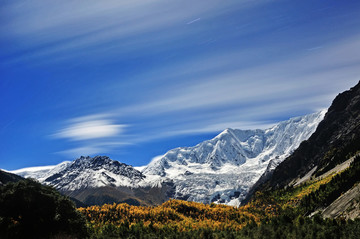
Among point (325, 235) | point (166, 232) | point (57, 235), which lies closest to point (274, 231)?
point (325, 235)

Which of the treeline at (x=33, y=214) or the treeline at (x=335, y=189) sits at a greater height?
the treeline at (x=33, y=214)

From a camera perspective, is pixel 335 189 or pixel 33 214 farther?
pixel 335 189

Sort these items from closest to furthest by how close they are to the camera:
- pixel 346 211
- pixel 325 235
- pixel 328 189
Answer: pixel 325 235
pixel 346 211
pixel 328 189

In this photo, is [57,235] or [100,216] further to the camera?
[100,216]

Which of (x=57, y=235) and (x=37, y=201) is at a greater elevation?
(x=37, y=201)

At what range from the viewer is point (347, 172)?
179125 mm

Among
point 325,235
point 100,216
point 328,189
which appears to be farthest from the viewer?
point 100,216

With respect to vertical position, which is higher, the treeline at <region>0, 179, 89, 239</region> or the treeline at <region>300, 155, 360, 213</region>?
the treeline at <region>0, 179, 89, 239</region>

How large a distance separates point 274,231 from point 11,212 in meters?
96.3

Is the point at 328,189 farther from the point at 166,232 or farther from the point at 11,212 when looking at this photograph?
the point at 11,212

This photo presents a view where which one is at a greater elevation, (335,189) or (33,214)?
(33,214)

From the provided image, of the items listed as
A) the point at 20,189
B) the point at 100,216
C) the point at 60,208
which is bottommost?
the point at 100,216

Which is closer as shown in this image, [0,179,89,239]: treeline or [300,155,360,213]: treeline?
[0,179,89,239]: treeline

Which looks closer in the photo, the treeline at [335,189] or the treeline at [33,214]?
the treeline at [33,214]
